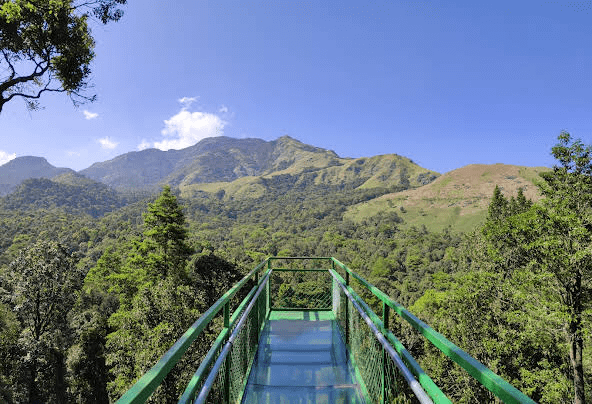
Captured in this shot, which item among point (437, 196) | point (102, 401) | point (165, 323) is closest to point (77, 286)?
point (102, 401)

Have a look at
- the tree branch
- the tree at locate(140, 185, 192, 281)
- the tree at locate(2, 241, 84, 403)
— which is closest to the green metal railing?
the tree branch

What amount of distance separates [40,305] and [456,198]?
142 m

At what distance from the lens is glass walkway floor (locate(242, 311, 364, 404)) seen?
3.14 metres

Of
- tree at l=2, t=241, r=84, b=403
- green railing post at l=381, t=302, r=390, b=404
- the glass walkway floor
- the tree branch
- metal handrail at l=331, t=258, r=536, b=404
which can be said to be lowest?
tree at l=2, t=241, r=84, b=403

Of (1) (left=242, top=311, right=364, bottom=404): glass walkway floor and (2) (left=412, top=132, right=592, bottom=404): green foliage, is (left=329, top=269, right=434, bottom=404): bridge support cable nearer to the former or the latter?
(1) (left=242, top=311, right=364, bottom=404): glass walkway floor

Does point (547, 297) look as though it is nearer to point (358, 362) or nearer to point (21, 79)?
point (358, 362)

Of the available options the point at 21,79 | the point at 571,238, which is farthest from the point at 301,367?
the point at 571,238

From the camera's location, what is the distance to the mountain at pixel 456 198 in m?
118

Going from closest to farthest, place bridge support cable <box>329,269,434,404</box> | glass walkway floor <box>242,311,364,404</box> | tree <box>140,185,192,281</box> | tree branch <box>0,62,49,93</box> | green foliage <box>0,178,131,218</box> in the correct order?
1. bridge support cable <box>329,269,434,404</box>
2. glass walkway floor <box>242,311,364,404</box>
3. tree branch <box>0,62,49,93</box>
4. tree <box>140,185,192,281</box>
5. green foliage <box>0,178,131,218</box>

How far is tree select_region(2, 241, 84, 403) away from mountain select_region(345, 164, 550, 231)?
366 feet

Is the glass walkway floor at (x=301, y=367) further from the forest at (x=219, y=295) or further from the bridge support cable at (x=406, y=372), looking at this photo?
the forest at (x=219, y=295)

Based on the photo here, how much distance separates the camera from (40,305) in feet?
63.2

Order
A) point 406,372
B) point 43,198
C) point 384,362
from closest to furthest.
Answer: point 406,372, point 384,362, point 43,198

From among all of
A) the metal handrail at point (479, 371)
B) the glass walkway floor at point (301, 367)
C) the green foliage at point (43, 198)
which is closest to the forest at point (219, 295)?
the glass walkway floor at point (301, 367)
